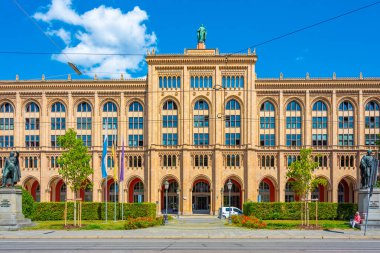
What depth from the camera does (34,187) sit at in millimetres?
77625

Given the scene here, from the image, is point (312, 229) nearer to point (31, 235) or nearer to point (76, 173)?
point (31, 235)

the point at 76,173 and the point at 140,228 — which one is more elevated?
the point at 76,173

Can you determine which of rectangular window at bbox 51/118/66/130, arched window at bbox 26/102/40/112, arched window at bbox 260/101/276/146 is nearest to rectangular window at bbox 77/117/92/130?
rectangular window at bbox 51/118/66/130

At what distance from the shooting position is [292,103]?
7381 centimetres

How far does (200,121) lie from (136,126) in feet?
35.1

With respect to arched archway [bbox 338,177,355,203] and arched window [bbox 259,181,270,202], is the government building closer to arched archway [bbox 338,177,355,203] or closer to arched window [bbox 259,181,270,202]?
arched window [bbox 259,181,270,202]

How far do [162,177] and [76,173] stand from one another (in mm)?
28887

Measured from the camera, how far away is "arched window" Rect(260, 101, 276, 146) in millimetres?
73562

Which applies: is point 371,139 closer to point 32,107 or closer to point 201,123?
point 201,123

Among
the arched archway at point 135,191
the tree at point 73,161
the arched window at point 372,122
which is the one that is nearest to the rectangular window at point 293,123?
the arched window at point 372,122
